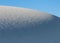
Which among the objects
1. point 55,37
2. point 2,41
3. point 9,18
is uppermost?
point 9,18

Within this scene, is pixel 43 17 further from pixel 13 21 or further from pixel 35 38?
pixel 13 21

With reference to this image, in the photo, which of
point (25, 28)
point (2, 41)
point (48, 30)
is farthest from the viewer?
point (48, 30)

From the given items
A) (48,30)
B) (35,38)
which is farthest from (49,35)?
(35,38)

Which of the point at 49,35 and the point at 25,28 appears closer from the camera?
the point at 25,28

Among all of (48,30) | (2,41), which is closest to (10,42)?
(2,41)

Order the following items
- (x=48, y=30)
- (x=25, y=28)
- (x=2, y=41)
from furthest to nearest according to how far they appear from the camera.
Result: (x=48, y=30)
(x=25, y=28)
(x=2, y=41)

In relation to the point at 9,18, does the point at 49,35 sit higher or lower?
lower

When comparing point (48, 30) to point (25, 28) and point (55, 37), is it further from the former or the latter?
point (25, 28)
